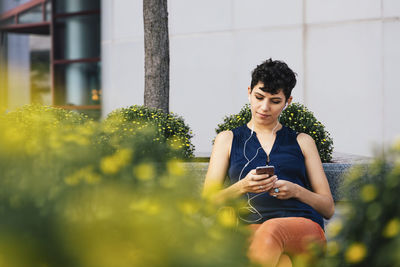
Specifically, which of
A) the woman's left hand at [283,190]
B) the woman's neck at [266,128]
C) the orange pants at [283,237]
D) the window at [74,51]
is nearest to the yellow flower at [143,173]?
the orange pants at [283,237]

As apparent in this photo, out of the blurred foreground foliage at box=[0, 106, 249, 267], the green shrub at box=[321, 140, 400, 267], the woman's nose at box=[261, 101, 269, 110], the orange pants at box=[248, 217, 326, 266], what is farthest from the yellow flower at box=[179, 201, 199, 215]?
the woman's nose at box=[261, 101, 269, 110]

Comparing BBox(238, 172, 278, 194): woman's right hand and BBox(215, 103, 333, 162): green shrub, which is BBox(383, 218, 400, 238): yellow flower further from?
BBox(215, 103, 333, 162): green shrub

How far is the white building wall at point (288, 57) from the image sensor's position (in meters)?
8.48

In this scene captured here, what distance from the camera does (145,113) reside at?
5535 mm

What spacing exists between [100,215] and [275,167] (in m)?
1.92

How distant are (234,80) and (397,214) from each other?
8299 millimetres

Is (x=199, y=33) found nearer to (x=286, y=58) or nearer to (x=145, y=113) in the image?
(x=286, y=58)

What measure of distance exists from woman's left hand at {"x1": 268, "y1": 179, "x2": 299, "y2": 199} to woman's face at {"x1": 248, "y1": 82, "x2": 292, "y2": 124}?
48 centimetres

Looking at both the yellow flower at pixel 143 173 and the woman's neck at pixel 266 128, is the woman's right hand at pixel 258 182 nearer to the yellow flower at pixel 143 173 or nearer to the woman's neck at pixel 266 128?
the woman's neck at pixel 266 128

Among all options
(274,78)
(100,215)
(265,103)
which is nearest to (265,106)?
(265,103)

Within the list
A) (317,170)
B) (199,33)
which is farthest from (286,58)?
(317,170)

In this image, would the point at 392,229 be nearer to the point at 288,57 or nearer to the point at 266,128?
the point at 266,128

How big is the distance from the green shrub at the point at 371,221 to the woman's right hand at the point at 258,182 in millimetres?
1238

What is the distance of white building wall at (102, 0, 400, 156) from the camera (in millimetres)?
8477
